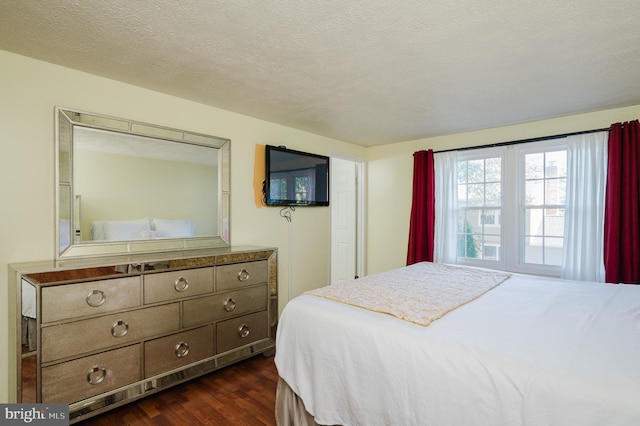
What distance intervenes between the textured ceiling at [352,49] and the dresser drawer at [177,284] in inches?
57.0

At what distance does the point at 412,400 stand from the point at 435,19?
1.82 metres

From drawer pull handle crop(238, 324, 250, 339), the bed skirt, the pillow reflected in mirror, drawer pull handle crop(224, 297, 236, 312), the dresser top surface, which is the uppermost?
the pillow reflected in mirror

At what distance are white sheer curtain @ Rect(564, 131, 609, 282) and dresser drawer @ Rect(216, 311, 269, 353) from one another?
119 inches

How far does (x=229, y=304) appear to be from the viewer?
260 cm

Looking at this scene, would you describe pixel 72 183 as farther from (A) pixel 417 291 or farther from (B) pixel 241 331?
(A) pixel 417 291

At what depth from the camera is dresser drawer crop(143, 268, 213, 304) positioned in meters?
2.17

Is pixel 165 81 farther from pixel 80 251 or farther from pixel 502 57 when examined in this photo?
pixel 502 57

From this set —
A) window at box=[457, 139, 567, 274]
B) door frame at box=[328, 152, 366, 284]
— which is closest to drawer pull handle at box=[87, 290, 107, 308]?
door frame at box=[328, 152, 366, 284]

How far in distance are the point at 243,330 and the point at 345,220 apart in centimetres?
263

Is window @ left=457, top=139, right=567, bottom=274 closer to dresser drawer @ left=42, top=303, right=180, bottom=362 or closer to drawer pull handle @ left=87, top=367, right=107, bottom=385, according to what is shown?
dresser drawer @ left=42, top=303, right=180, bottom=362

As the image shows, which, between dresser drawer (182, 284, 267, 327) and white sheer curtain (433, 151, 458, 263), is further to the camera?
white sheer curtain (433, 151, 458, 263)

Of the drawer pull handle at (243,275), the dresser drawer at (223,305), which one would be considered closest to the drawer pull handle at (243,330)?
the dresser drawer at (223,305)

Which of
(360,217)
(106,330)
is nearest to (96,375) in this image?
(106,330)

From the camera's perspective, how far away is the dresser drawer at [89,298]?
5.85ft
